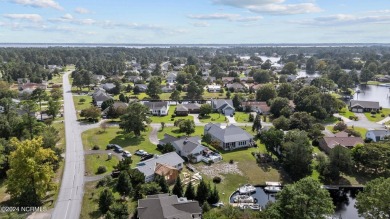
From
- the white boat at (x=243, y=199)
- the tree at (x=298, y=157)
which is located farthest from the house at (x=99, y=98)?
the white boat at (x=243, y=199)

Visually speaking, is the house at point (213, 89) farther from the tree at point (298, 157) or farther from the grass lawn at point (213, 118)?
the tree at point (298, 157)

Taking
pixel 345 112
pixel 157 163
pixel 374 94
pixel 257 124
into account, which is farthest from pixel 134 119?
pixel 374 94

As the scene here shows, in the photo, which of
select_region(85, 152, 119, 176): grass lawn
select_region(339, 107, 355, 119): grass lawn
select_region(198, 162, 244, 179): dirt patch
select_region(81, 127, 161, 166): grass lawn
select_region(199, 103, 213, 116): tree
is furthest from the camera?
select_region(339, 107, 355, 119): grass lawn

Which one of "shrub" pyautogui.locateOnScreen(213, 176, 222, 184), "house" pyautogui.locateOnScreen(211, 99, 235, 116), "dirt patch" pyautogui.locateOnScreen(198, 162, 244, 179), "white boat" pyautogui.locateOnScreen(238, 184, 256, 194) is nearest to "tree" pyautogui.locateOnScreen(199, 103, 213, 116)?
"house" pyautogui.locateOnScreen(211, 99, 235, 116)

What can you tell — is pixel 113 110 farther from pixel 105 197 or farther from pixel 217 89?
pixel 217 89

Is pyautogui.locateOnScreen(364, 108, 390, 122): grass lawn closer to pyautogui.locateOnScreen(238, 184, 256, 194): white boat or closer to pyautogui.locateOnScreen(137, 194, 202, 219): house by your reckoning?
pyautogui.locateOnScreen(238, 184, 256, 194): white boat

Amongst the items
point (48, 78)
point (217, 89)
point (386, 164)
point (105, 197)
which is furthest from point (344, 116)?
point (48, 78)
